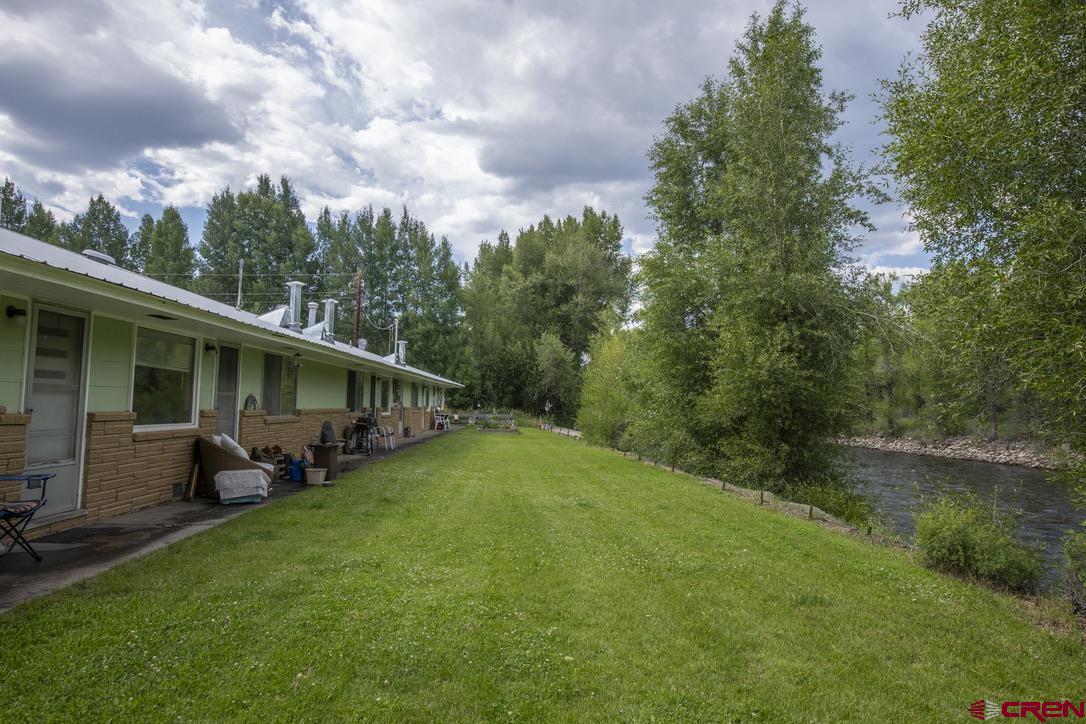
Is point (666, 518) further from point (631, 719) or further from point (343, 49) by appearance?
point (343, 49)

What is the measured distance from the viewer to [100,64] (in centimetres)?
756

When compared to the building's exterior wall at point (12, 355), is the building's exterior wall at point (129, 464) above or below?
below

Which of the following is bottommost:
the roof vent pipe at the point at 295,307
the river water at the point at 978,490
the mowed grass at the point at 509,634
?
the river water at the point at 978,490

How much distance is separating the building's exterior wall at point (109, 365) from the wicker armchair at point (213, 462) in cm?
132

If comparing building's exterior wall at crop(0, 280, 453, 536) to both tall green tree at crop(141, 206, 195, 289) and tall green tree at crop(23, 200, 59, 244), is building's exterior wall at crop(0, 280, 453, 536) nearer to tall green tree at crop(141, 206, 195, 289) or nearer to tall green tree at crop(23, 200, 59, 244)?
tall green tree at crop(141, 206, 195, 289)

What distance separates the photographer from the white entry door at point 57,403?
4957 mm

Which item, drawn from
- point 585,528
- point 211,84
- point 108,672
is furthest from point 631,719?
point 211,84

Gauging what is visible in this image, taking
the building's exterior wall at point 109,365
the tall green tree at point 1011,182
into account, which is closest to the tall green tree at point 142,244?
the building's exterior wall at point 109,365

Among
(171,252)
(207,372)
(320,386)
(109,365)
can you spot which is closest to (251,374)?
(207,372)

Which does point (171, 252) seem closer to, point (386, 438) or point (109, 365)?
point (386, 438)

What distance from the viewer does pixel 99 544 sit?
4695mm

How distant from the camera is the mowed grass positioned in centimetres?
262

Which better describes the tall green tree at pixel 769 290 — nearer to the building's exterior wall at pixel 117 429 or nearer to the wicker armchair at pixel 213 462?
the wicker armchair at pixel 213 462

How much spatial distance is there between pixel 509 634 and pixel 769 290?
406 inches
